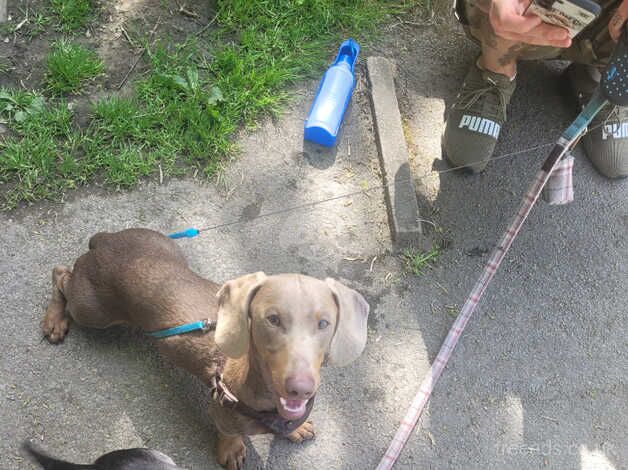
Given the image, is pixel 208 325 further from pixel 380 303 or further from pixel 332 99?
pixel 332 99

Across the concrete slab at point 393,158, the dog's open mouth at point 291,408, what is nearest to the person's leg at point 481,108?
the concrete slab at point 393,158

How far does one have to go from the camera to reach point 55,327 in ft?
9.18

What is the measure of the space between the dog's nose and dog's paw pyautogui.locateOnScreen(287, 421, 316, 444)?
0.97 metres

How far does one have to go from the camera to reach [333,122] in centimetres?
341

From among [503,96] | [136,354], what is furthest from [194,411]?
[503,96]

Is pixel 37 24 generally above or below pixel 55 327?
above

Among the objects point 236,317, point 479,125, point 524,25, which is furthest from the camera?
point 479,125

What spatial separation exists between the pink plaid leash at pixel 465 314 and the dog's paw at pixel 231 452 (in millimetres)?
606

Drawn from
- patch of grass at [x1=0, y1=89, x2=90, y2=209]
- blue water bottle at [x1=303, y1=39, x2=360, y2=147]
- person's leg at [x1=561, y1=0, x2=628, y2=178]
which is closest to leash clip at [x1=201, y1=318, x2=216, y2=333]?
patch of grass at [x1=0, y1=89, x2=90, y2=209]

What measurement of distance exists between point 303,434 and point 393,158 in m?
1.54

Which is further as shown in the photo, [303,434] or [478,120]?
[478,120]

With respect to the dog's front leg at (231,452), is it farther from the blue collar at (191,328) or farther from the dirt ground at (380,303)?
the blue collar at (191,328)

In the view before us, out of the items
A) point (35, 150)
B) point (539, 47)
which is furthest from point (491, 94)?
point (35, 150)

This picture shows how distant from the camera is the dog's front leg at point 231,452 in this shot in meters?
2.63
